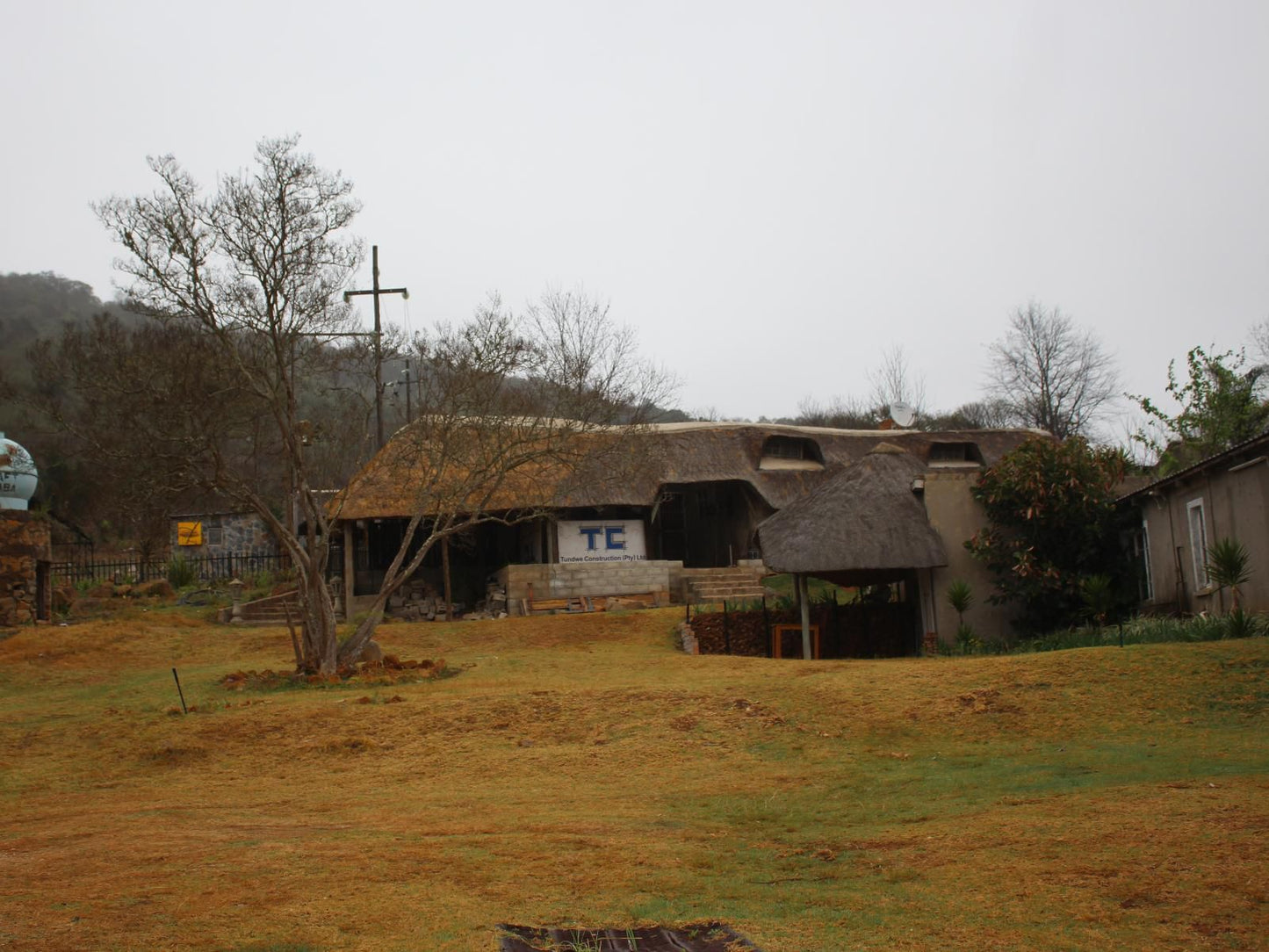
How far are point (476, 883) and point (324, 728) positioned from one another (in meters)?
8.04

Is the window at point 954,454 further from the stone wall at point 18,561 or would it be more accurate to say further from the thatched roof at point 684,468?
the stone wall at point 18,561

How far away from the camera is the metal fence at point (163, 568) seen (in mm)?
35281

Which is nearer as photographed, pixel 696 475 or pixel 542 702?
pixel 542 702

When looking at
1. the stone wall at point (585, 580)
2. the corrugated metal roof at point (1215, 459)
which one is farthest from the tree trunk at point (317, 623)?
the corrugated metal roof at point (1215, 459)

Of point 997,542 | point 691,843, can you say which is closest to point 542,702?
point 691,843

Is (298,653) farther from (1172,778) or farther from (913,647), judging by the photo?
(1172,778)

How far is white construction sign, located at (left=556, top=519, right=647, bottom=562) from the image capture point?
31.8 m

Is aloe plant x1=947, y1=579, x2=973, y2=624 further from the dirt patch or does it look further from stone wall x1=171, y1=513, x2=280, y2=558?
stone wall x1=171, y1=513, x2=280, y2=558

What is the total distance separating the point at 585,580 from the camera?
29.5m

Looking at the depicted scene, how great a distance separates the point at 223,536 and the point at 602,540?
1479 centimetres

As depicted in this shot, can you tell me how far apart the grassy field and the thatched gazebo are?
109 inches

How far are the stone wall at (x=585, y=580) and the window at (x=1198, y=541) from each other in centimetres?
1420

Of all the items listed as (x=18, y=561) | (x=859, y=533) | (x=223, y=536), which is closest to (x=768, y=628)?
(x=859, y=533)

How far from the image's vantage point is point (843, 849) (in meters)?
8.37
